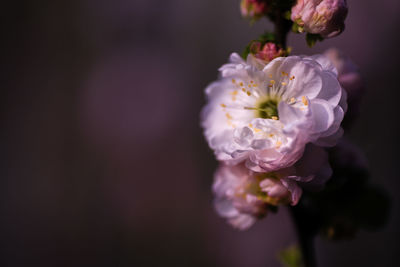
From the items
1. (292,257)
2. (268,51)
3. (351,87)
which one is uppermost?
(268,51)

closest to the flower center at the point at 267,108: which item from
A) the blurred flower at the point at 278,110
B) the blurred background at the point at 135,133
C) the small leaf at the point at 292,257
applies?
the blurred flower at the point at 278,110

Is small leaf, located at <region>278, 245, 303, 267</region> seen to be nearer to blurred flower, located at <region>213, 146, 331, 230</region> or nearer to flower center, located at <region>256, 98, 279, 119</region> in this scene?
blurred flower, located at <region>213, 146, 331, 230</region>

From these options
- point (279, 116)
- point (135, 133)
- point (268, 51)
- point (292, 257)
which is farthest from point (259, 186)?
point (135, 133)

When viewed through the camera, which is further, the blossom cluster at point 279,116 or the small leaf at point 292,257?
the small leaf at point 292,257

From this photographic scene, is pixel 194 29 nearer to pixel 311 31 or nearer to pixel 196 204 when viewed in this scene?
pixel 196 204

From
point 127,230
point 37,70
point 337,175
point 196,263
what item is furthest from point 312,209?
point 37,70

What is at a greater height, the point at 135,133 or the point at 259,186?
the point at 259,186

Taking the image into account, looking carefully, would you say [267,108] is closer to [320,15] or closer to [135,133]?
[320,15]

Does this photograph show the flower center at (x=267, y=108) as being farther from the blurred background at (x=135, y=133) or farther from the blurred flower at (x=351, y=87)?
the blurred background at (x=135, y=133)
